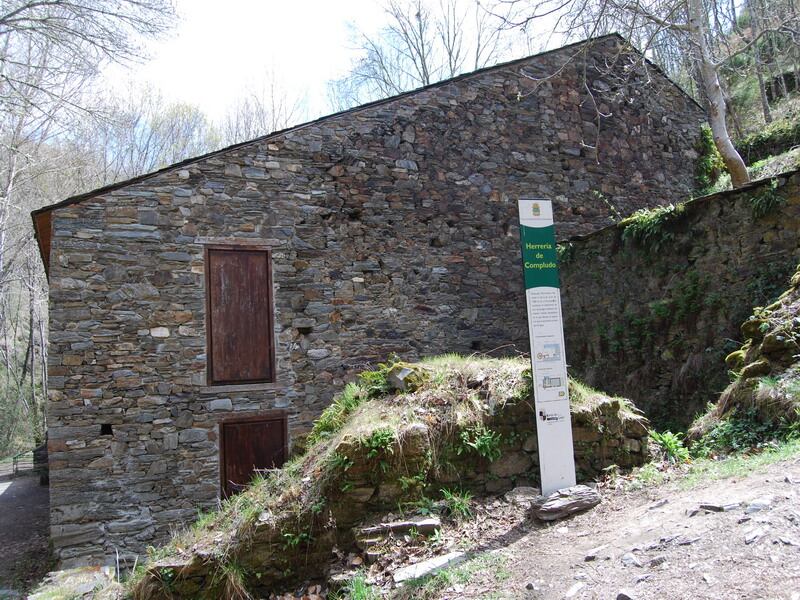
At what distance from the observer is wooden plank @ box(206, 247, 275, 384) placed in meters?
8.25

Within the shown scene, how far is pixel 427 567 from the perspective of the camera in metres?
4.15

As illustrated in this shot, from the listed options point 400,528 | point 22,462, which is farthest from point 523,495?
point 22,462

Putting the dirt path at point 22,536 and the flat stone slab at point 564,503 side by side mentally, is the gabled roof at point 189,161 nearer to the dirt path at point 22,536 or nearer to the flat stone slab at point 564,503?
the dirt path at point 22,536

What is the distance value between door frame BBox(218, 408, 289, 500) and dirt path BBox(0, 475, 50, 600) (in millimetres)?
2328

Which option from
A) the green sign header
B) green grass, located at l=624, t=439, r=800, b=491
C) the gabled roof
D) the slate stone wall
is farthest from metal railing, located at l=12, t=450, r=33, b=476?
green grass, located at l=624, t=439, r=800, b=491

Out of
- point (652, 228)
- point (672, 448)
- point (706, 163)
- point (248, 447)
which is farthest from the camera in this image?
point (706, 163)

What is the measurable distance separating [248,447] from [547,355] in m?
4.86

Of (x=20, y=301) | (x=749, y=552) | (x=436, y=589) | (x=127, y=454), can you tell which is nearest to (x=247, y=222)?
(x=127, y=454)

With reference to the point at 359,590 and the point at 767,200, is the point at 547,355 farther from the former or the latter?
the point at 767,200

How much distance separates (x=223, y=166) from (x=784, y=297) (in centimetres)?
699

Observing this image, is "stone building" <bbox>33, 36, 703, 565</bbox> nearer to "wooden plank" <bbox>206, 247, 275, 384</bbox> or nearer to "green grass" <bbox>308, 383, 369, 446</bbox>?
"wooden plank" <bbox>206, 247, 275, 384</bbox>

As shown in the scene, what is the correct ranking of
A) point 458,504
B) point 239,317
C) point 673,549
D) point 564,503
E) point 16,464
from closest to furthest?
1. point 673,549
2. point 564,503
3. point 458,504
4. point 239,317
5. point 16,464

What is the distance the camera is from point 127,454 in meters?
7.53

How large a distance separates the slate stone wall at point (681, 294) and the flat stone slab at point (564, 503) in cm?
291
